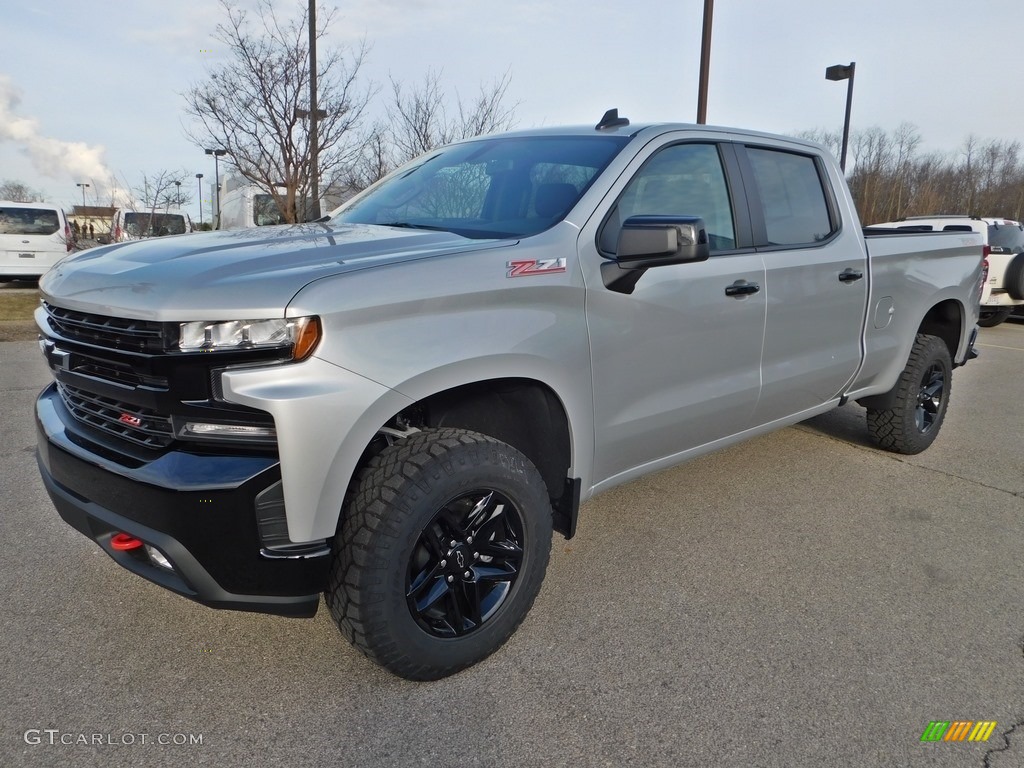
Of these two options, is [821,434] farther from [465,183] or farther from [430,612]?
[430,612]

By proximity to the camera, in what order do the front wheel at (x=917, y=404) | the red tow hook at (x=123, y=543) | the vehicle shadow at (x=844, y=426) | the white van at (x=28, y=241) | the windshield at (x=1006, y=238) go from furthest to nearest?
the white van at (x=28, y=241) → the windshield at (x=1006, y=238) → the vehicle shadow at (x=844, y=426) → the front wheel at (x=917, y=404) → the red tow hook at (x=123, y=543)

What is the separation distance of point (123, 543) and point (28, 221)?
1475 centimetres

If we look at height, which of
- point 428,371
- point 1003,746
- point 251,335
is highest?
point 251,335

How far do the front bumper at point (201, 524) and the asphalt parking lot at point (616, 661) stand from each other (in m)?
0.41

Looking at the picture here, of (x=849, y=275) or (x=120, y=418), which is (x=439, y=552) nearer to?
(x=120, y=418)

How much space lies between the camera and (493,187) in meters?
3.31

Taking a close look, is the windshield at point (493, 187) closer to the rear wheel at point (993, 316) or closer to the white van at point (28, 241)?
the rear wheel at point (993, 316)

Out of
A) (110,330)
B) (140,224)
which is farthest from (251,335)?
(140,224)

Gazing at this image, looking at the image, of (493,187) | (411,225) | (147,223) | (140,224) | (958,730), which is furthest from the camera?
(147,223)

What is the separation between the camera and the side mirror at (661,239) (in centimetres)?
262

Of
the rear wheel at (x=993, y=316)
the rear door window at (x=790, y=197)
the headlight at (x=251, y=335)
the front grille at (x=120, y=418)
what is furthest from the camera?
the rear wheel at (x=993, y=316)

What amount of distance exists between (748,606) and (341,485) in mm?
1756

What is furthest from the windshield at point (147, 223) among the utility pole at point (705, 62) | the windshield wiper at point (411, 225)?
the windshield wiper at point (411, 225)

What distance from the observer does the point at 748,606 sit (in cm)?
305
